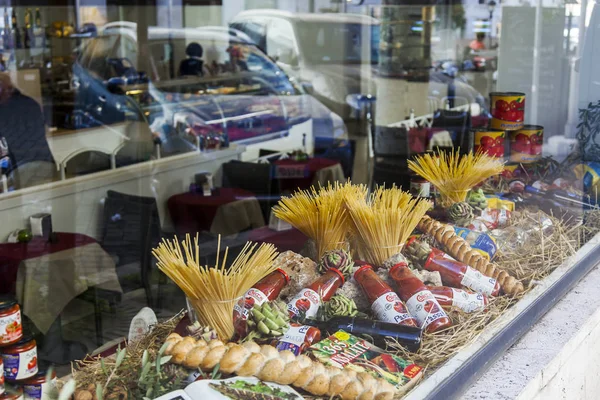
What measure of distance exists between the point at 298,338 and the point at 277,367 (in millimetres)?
130

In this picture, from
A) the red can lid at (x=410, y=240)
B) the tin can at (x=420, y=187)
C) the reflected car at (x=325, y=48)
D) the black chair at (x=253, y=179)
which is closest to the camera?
the red can lid at (x=410, y=240)

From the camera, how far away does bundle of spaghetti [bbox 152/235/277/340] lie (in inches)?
58.4

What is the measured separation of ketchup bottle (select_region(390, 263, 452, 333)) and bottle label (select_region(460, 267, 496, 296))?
6.5 inches

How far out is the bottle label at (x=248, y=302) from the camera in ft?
5.06

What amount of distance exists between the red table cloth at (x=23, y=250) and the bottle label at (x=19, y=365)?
2.20 metres

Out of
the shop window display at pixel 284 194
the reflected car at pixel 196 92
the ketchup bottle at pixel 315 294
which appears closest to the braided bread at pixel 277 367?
the shop window display at pixel 284 194

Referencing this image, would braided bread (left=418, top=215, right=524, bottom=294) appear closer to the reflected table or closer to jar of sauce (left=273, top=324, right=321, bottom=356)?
jar of sauce (left=273, top=324, right=321, bottom=356)

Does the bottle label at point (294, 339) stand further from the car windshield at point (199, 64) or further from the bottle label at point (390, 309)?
the car windshield at point (199, 64)

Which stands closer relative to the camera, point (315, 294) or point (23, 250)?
point (315, 294)

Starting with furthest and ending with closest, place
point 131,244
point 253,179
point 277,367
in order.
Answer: point 253,179 → point 131,244 → point 277,367

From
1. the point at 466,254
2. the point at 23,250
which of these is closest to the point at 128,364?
the point at 466,254

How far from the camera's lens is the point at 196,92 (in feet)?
24.9

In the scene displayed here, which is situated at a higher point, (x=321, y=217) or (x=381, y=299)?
(x=321, y=217)

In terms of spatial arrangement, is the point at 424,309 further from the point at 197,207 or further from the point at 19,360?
the point at 197,207
